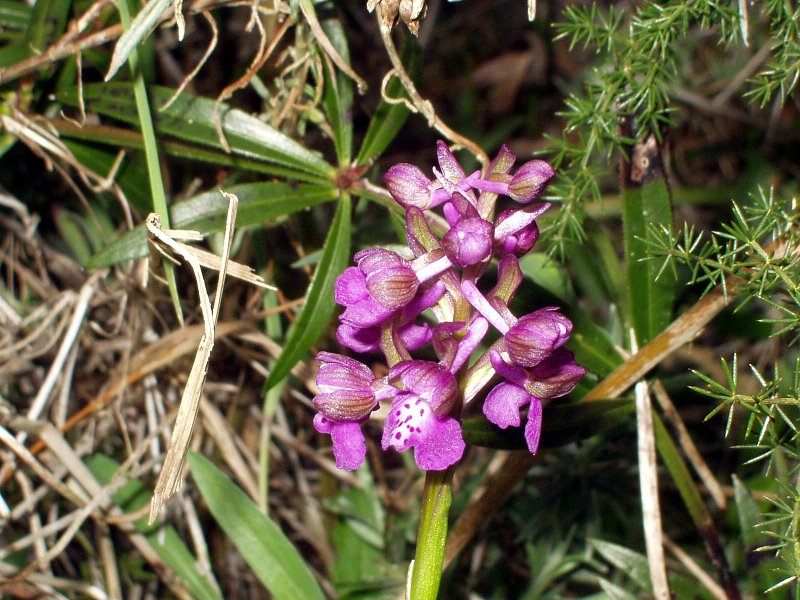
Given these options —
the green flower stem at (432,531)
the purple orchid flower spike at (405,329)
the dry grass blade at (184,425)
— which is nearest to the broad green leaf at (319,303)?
the dry grass blade at (184,425)

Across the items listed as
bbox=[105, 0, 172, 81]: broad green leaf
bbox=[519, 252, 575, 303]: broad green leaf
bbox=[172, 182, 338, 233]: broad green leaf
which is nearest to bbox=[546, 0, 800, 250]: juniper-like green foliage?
bbox=[519, 252, 575, 303]: broad green leaf

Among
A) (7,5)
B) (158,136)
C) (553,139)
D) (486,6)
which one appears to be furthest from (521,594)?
(486,6)

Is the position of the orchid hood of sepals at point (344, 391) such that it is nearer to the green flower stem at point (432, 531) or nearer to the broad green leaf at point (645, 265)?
the green flower stem at point (432, 531)

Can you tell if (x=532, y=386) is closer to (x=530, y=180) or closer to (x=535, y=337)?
(x=535, y=337)

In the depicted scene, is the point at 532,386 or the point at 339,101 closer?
the point at 532,386

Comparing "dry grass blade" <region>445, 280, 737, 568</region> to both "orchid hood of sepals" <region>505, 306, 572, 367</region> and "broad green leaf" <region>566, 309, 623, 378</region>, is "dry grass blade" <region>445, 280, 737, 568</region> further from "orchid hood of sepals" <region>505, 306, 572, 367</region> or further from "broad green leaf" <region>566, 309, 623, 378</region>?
"orchid hood of sepals" <region>505, 306, 572, 367</region>

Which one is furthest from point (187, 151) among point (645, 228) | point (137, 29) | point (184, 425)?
point (645, 228)

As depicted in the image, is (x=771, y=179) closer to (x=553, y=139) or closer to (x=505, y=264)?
(x=553, y=139)
